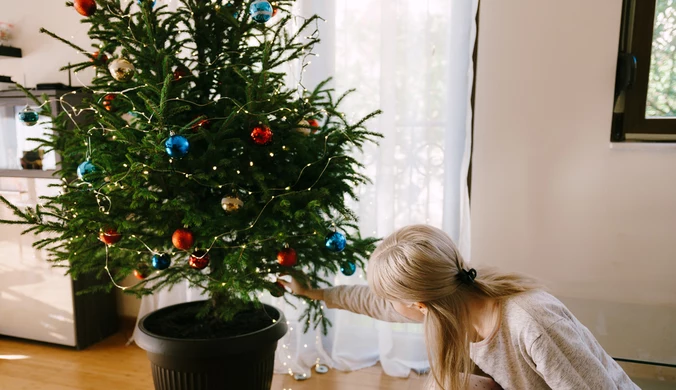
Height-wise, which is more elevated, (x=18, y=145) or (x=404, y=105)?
(x=404, y=105)

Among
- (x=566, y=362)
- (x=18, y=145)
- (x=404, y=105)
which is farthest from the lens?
(x=18, y=145)

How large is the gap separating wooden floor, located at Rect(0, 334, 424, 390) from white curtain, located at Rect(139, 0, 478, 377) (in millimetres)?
73

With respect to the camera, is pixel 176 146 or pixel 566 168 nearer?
pixel 176 146

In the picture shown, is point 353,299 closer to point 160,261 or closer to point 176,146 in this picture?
point 160,261

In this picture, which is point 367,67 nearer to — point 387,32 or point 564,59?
point 387,32

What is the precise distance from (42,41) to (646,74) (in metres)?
2.92

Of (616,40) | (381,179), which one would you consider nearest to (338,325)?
(381,179)

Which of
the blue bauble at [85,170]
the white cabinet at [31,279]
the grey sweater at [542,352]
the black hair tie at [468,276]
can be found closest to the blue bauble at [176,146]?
the blue bauble at [85,170]

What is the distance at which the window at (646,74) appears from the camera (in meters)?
1.91

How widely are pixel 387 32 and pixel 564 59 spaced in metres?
0.72

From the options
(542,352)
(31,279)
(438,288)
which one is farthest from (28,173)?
(542,352)

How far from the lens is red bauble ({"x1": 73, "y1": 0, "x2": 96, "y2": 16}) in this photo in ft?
4.12

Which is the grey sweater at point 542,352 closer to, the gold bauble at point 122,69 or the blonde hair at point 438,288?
the blonde hair at point 438,288

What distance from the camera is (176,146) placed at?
116 cm
